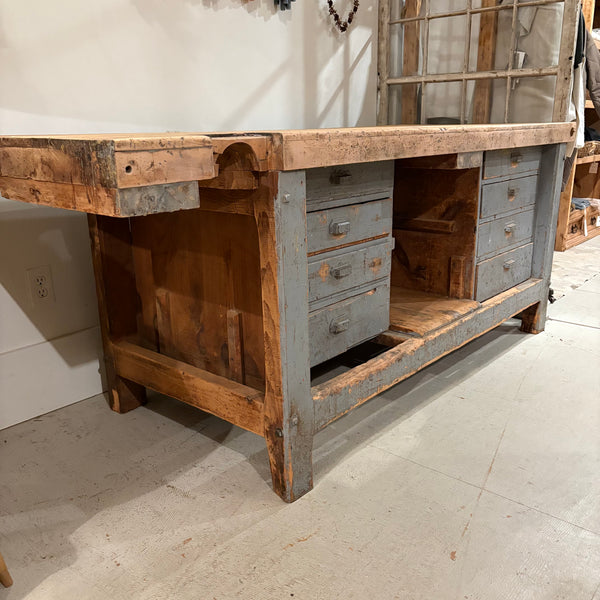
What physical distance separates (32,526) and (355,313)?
0.92 m

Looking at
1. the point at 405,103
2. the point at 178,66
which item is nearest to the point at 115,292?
the point at 178,66

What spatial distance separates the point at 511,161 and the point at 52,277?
161cm

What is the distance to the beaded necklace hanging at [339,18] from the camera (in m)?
2.48

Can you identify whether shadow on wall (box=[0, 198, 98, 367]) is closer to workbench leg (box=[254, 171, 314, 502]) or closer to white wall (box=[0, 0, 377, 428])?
white wall (box=[0, 0, 377, 428])

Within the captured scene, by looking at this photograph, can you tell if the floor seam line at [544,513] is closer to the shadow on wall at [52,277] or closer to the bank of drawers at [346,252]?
the bank of drawers at [346,252]

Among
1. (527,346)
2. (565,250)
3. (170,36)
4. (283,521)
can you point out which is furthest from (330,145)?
(565,250)

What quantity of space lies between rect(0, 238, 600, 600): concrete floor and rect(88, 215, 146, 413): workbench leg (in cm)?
8

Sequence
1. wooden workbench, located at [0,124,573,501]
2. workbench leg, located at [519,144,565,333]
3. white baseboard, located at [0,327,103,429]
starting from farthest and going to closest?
workbench leg, located at [519,144,565,333], white baseboard, located at [0,327,103,429], wooden workbench, located at [0,124,573,501]

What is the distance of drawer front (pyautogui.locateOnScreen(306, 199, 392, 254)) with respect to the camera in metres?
1.40

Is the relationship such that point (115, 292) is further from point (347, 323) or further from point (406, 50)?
point (406, 50)

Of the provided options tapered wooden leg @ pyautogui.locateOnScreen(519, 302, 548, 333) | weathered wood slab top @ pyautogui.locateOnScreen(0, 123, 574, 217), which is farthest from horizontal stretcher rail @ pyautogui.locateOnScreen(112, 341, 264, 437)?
tapered wooden leg @ pyautogui.locateOnScreen(519, 302, 548, 333)

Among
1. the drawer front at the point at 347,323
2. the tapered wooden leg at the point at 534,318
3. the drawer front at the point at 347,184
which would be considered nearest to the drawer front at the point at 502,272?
the tapered wooden leg at the point at 534,318

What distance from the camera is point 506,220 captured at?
7.04 ft

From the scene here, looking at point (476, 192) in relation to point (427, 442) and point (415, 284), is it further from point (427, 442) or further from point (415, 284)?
point (427, 442)
